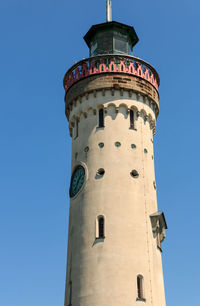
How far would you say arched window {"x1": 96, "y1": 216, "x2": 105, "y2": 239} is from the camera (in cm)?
3500

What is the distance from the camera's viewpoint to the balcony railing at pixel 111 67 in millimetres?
40562

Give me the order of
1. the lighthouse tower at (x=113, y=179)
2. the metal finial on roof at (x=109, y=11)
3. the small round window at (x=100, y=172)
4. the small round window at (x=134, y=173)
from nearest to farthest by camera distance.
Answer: the lighthouse tower at (x=113, y=179)
the small round window at (x=100, y=172)
the small round window at (x=134, y=173)
the metal finial on roof at (x=109, y=11)

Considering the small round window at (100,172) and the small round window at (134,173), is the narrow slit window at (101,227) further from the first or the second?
the small round window at (134,173)

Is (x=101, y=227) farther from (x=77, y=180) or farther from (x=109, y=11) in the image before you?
(x=109, y=11)

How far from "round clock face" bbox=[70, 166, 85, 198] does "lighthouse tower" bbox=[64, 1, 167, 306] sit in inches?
3.3

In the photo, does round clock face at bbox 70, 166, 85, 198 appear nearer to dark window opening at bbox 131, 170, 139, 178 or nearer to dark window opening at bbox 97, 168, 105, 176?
dark window opening at bbox 97, 168, 105, 176

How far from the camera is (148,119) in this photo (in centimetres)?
4109

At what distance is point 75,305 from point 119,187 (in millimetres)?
→ 8953

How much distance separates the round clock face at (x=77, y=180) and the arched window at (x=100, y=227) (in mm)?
3522

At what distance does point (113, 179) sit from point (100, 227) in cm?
376

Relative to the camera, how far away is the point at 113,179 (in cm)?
3669

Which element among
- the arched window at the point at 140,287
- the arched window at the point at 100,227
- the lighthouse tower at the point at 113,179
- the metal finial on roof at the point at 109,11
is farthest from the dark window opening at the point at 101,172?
the metal finial on roof at the point at 109,11

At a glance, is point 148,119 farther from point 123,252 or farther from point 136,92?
point 123,252

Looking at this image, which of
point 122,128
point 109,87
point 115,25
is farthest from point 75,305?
point 115,25
